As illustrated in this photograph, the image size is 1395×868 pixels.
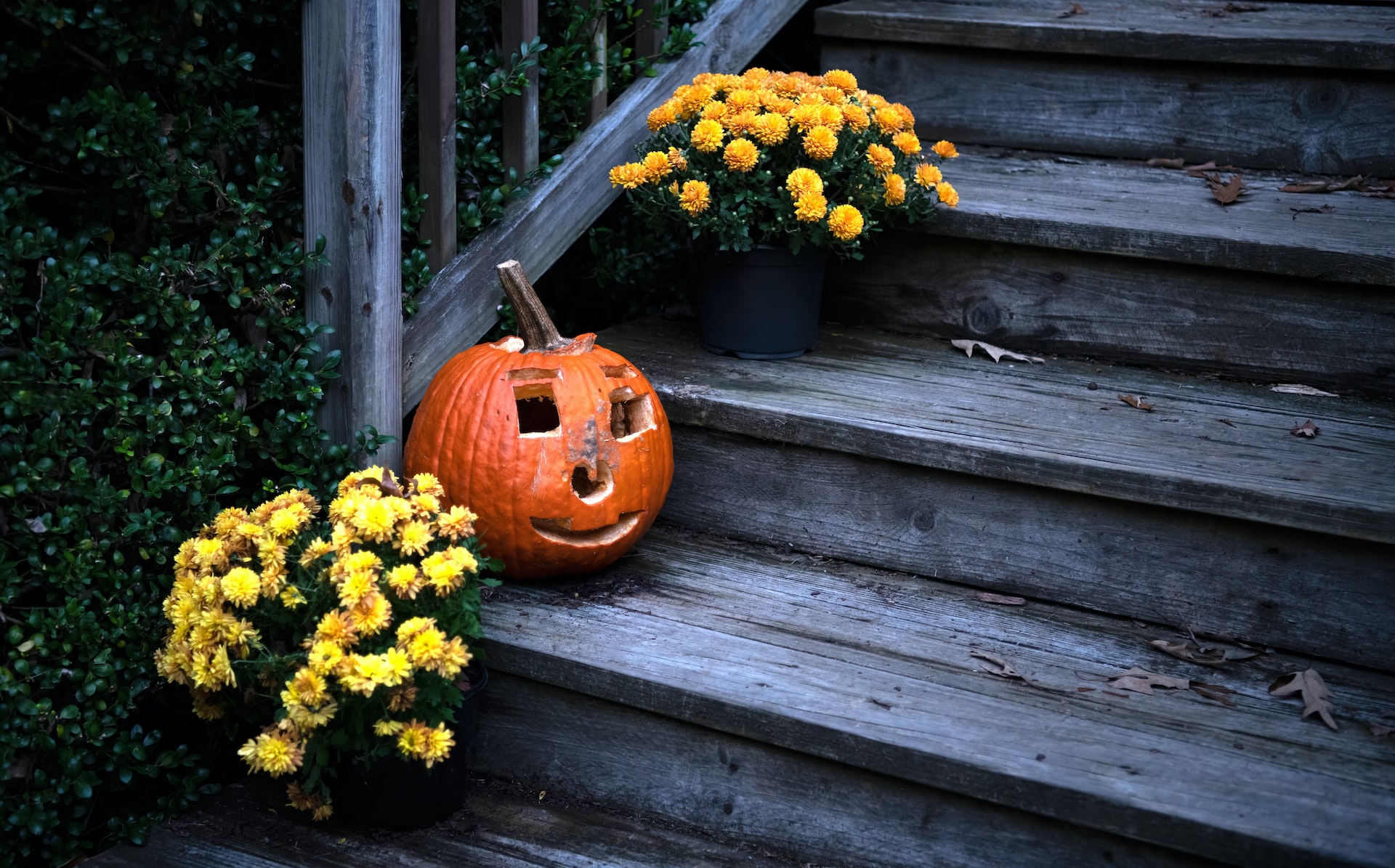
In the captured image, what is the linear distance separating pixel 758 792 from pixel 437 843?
0.48 meters

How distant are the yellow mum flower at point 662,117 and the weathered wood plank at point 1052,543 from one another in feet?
2.02

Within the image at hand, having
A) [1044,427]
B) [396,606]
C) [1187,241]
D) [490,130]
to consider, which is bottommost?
[396,606]

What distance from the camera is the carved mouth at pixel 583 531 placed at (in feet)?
6.37

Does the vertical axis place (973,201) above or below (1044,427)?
above

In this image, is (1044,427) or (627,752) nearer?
(627,752)

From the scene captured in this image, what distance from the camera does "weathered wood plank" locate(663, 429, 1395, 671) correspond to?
1816 millimetres

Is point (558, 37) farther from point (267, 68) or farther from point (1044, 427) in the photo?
point (1044, 427)

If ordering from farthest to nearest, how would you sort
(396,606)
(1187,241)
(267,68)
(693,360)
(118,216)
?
(693,360)
(1187,241)
(267,68)
(118,216)
(396,606)

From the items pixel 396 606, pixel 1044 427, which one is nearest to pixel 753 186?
pixel 1044 427

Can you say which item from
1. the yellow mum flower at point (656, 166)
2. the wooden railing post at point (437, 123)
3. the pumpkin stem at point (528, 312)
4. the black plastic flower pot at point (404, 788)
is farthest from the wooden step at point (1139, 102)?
the black plastic flower pot at point (404, 788)

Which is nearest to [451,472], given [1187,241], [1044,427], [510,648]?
[510,648]

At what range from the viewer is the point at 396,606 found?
165 cm

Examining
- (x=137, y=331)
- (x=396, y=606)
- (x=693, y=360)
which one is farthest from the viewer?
(x=693, y=360)

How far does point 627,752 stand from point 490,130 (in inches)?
50.0
